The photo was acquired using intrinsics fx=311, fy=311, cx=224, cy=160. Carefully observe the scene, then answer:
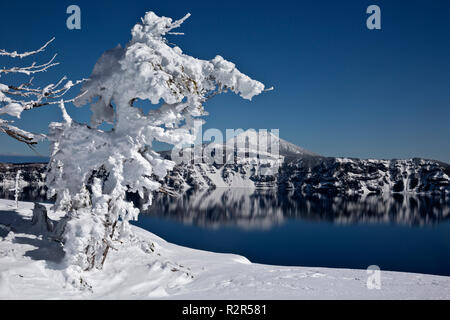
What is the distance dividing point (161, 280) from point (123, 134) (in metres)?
5.28

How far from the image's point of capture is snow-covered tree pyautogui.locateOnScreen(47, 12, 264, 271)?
33.3ft

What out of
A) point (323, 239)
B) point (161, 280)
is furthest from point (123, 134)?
point (323, 239)

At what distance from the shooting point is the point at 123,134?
11.0 metres

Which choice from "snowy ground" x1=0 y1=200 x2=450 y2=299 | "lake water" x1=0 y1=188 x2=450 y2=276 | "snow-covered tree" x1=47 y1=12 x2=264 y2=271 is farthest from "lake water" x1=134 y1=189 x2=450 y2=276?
"snow-covered tree" x1=47 y1=12 x2=264 y2=271

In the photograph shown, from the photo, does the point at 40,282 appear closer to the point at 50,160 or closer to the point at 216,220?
the point at 50,160

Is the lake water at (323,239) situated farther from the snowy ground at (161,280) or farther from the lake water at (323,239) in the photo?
the snowy ground at (161,280)

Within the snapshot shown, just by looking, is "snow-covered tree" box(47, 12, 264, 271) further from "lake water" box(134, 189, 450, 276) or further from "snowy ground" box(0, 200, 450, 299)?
"lake water" box(134, 189, 450, 276)

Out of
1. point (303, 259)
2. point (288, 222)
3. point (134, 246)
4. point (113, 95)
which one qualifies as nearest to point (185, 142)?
point (113, 95)

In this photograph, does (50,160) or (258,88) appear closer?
(50,160)

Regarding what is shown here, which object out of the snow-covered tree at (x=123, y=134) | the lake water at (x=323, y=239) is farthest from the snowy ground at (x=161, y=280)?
the lake water at (x=323, y=239)

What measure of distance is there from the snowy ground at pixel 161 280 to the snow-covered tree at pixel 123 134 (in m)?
0.92

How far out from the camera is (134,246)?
1355cm

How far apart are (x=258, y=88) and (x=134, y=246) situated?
336 inches

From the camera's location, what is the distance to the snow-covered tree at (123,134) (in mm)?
10164
